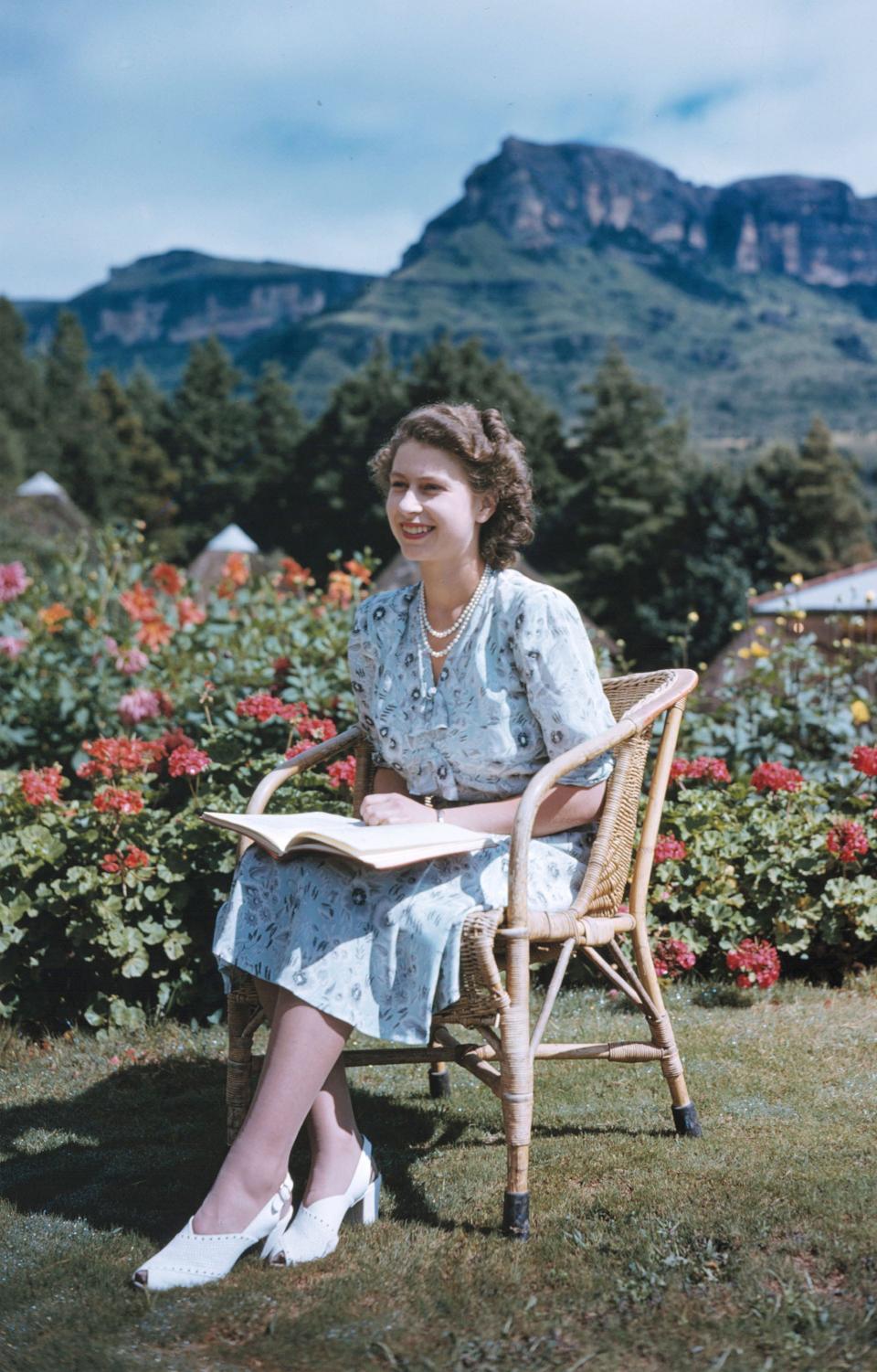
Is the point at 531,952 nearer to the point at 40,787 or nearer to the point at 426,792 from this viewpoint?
the point at 426,792

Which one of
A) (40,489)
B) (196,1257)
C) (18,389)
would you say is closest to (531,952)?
(196,1257)

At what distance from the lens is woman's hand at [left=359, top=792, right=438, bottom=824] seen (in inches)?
93.7

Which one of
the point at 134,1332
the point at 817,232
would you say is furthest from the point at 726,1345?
the point at 817,232

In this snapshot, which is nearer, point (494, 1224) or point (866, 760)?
point (494, 1224)

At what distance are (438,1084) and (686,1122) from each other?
65 centimetres

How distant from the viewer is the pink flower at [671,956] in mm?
3660

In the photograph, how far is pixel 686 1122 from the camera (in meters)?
2.65

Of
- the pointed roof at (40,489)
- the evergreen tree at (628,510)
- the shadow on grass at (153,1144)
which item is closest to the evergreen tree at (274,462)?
the evergreen tree at (628,510)

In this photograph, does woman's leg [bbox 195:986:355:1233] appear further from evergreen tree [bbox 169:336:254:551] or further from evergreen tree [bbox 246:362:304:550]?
evergreen tree [bbox 169:336:254:551]

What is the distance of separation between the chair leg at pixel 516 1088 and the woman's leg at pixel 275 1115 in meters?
0.30

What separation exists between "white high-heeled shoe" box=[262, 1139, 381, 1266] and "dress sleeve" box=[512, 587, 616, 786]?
0.81 m

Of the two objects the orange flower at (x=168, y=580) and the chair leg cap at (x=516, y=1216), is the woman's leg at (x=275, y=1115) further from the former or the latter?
the orange flower at (x=168, y=580)

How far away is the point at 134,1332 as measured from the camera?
1924mm

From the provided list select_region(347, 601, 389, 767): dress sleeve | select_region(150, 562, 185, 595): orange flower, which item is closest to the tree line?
select_region(150, 562, 185, 595): orange flower
